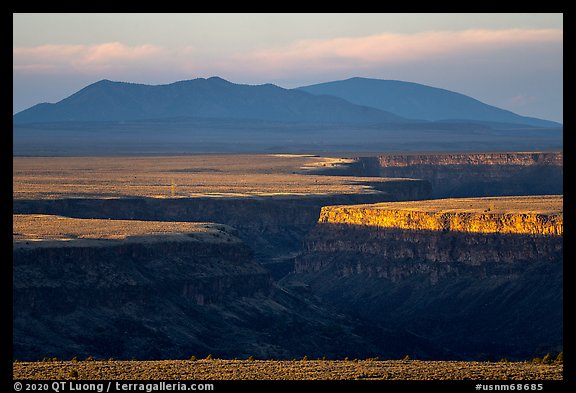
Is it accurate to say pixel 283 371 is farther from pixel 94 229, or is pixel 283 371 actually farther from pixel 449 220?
pixel 449 220

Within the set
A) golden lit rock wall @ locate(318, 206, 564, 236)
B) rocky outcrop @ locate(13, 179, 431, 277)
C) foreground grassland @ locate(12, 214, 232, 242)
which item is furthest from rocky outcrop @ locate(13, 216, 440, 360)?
rocky outcrop @ locate(13, 179, 431, 277)

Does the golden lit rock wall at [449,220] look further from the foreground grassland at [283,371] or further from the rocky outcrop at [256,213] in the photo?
the foreground grassland at [283,371]

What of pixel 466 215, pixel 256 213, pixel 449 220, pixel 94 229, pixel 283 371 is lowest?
pixel 256 213

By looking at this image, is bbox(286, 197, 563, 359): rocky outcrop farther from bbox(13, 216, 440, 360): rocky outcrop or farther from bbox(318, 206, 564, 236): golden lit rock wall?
bbox(13, 216, 440, 360): rocky outcrop

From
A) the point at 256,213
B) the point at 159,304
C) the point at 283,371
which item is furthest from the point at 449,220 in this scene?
the point at 283,371
